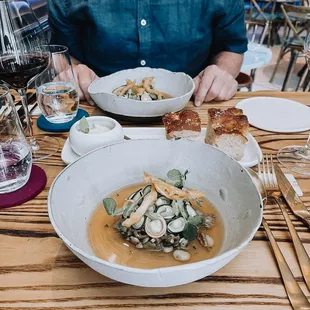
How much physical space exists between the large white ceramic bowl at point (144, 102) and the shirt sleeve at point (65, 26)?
440mm

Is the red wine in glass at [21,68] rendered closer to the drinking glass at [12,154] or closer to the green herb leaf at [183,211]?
the drinking glass at [12,154]

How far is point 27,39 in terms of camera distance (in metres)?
0.75

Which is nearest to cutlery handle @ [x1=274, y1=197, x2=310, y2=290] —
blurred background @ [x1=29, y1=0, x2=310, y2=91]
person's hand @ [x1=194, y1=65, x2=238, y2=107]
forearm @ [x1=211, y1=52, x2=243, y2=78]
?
person's hand @ [x1=194, y1=65, x2=238, y2=107]

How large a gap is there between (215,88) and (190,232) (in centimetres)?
68

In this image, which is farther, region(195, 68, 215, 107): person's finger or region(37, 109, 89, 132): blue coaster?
region(195, 68, 215, 107): person's finger

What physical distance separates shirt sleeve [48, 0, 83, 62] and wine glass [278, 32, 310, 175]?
0.97 metres

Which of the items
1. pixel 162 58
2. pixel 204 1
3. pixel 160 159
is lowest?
pixel 162 58

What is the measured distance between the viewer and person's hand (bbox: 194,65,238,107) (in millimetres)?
1076

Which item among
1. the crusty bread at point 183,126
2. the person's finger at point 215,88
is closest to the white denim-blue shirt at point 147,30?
the person's finger at point 215,88

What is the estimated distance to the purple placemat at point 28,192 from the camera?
643 millimetres

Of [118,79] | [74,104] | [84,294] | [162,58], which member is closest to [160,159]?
[84,294]

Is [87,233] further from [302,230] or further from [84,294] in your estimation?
Answer: [302,230]

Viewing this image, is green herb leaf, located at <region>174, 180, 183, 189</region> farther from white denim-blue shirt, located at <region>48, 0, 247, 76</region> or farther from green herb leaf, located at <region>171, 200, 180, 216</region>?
white denim-blue shirt, located at <region>48, 0, 247, 76</region>

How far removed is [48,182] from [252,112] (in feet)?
2.16
